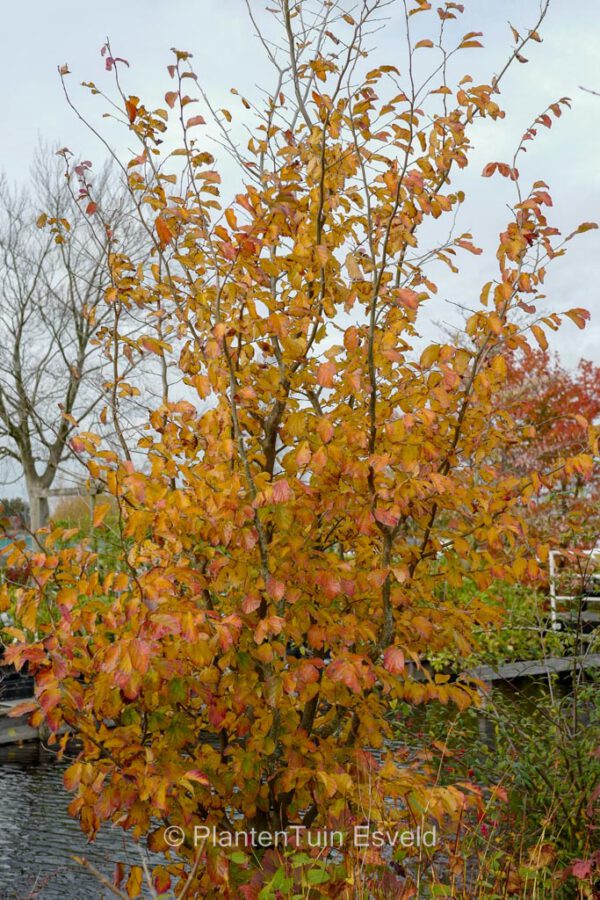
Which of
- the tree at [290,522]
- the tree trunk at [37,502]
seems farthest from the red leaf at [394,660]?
the tree trunk at [37,502]

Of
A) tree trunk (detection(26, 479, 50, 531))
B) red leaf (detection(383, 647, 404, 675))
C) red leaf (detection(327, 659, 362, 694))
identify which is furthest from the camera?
tree trunk (detection(26, 479, 50, 531))

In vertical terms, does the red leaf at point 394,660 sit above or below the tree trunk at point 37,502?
below

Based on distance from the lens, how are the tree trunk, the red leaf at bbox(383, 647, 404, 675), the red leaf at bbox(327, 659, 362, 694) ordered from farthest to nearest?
the tree trunk → the red leaf at bbox(383, 647, 404, 675) → the red leaf at bbox(327, 659, 362, 694)

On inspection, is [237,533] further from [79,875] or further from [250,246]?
[79,875]

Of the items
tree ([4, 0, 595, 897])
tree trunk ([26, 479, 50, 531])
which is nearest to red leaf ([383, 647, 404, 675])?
tree ([4, 0, 595, 897])

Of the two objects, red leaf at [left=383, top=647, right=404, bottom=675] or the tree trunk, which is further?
the tree trunk

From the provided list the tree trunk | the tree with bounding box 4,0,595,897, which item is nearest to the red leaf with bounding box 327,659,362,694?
the tree with bounding box 4,0,595,897

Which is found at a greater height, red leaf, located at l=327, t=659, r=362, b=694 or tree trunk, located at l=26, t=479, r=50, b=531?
tree trunk, located at l=26, t=479, r=50, b=531

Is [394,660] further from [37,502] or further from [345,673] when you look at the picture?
[37,502]

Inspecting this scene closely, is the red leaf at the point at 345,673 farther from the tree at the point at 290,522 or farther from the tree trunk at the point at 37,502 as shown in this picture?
the tree trunk at the point at 37,502

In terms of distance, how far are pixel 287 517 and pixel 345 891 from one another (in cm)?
114

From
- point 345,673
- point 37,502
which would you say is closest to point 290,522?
point 345,673

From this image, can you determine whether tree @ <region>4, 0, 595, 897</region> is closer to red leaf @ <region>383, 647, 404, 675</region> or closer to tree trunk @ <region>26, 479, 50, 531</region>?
red leaf @ <region>383, 647, 404, 675</region>

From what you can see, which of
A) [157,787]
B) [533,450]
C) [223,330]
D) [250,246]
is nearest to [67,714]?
[157,787]
